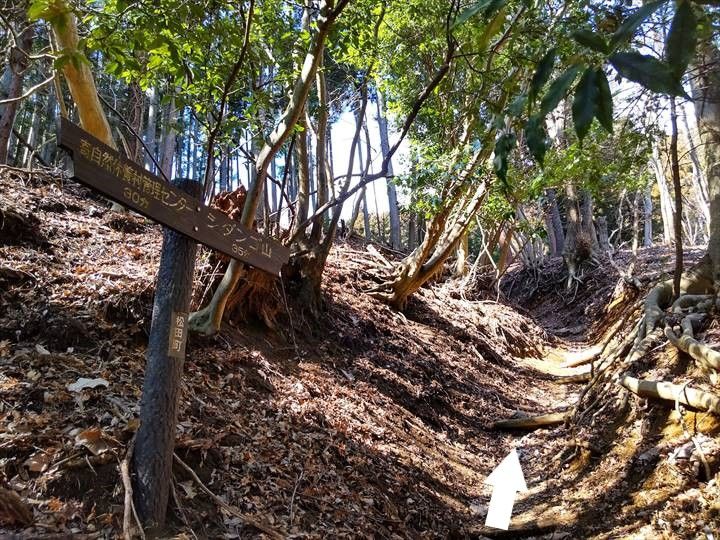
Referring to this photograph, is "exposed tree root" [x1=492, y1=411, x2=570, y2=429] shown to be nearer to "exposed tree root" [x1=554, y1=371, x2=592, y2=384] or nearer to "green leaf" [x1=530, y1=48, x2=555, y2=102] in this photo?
"exposed tree root" [x1=554, y1=371, x2=592, y2=384]

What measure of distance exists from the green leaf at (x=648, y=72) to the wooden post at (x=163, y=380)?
2.47 m

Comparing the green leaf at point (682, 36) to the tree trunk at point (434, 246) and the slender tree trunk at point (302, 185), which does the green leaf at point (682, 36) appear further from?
the tree trunk at point (434, 246)

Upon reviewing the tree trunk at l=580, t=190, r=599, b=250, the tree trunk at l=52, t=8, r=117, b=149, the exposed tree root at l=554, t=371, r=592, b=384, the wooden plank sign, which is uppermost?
the tree trunk at l=580, t=190, r=599, b=250

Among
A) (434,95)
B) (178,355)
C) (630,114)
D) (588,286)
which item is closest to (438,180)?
(434,95)

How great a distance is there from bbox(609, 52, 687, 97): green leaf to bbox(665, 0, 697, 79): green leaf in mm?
24

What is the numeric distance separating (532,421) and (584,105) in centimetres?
640

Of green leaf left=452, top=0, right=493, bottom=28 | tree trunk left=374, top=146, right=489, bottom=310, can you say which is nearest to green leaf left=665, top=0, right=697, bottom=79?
green leaf left=452, top=0, right=493, bottom=28

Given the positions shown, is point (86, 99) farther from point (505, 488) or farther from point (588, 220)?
point (588, 220)

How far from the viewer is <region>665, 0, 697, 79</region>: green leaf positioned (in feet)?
3.44

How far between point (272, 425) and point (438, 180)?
13.2 feet

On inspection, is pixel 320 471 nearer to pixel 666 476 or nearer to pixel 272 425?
pixel 272 425

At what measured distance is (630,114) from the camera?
5.39 metres

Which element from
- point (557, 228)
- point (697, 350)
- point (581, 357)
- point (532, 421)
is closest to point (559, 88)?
point (697, 350)

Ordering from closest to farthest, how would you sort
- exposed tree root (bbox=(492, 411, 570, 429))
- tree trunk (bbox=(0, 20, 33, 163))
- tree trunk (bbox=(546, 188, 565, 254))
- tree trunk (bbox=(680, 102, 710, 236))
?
exposed tree root (bbox=(492, 411, 570, 429))
tree trunk (bbox=(0, 20, 33, 163))
tree trunk (bbox=(680, 102, 710, 236))
tree trunk (bbox=(546, 188, 565, 254))
